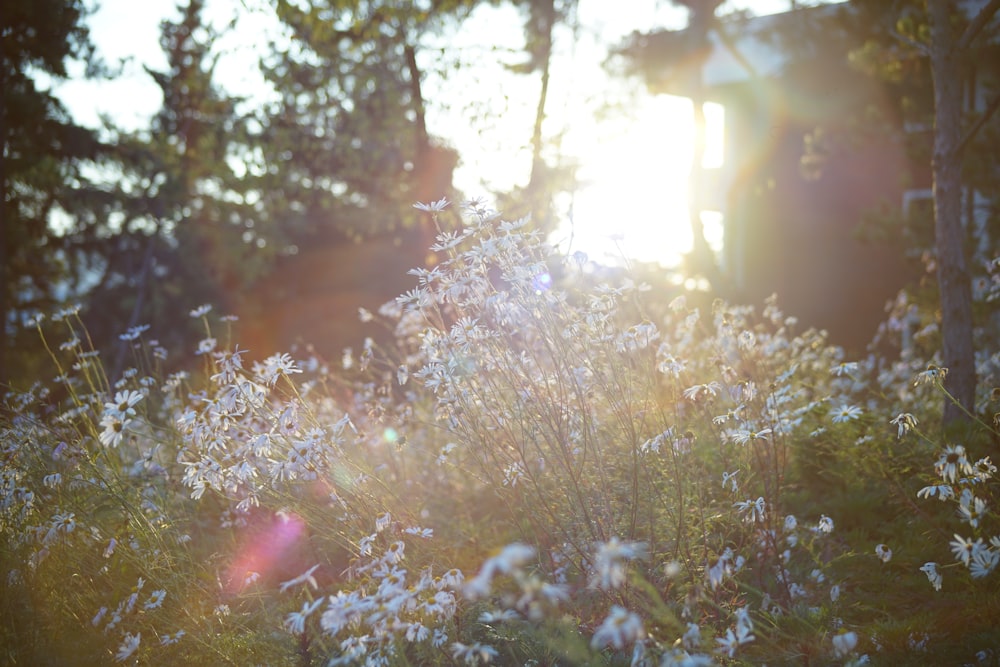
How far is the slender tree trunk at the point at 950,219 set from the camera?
5312mm

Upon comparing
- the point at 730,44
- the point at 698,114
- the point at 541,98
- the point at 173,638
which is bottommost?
the point at 173,638

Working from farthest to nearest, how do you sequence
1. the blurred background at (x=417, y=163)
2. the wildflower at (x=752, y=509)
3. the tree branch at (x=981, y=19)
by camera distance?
the blurred background at (x=417, y=163)
the tree branch at (x=981, y=19)
the wildflower at (x=752, y=509)

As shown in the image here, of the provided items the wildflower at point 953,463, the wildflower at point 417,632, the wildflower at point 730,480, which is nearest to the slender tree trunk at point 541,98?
the wildflower at point 730,480

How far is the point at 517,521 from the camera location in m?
3.92

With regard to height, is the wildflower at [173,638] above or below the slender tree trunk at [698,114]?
below

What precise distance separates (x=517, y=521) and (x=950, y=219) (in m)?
3.64

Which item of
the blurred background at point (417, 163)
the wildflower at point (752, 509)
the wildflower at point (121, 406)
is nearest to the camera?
the wildflower at point (121, 406)

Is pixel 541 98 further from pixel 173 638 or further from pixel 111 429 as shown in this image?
pixel 173 638

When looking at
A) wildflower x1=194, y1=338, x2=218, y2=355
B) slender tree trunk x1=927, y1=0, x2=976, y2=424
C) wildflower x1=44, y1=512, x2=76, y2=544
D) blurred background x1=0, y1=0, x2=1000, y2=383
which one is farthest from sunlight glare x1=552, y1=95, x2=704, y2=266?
wildflower x1=44, y1=512, x2=76, y2=544

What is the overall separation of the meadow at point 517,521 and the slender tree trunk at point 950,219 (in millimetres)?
412

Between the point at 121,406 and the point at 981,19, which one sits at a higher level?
the point at 981,19

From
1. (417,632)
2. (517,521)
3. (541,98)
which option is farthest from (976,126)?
(541,98)

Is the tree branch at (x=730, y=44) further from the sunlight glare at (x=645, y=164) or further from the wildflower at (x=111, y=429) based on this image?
the wildflower at (x=111, y=429)

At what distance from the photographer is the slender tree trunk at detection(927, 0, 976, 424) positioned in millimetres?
5312
